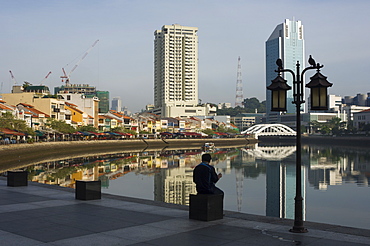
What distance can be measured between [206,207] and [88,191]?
5.53 meters

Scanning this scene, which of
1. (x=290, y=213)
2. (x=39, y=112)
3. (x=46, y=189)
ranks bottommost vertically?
(x=290, y=213)

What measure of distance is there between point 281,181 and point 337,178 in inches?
228

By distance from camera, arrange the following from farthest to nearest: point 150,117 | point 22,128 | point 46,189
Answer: point 150,117, point 22,128, point 46,189

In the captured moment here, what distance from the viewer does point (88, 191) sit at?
50.1ft

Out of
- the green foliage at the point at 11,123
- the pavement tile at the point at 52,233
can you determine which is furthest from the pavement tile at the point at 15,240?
the green foliage at the point at 11,123

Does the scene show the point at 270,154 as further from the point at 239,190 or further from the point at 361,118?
the point at 361,118

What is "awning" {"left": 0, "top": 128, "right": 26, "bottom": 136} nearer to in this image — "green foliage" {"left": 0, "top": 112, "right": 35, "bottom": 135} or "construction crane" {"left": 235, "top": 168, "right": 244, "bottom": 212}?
"green foliage" {"left": 0, "top": 112, "right": 35, "bottom": 135}

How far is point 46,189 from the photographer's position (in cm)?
1859

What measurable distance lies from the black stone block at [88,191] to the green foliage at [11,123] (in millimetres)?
54221

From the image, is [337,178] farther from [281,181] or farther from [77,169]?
[77,169]

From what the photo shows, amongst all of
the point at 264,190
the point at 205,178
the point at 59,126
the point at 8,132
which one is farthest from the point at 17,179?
the point at 59,126

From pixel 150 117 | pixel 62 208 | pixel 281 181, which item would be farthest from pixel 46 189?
pixel 150 117

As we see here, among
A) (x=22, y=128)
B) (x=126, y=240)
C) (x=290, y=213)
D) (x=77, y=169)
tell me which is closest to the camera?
(x=126, y=240)

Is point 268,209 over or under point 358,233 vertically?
under
